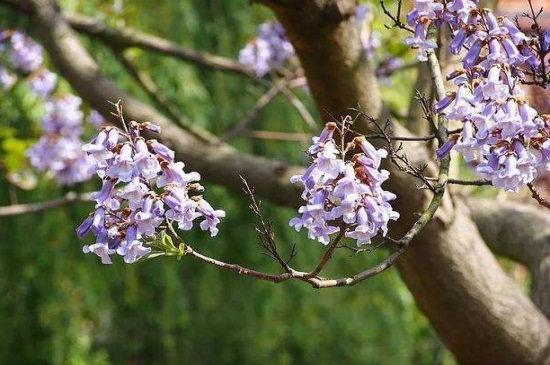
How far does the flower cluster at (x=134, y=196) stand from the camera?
1.37 m

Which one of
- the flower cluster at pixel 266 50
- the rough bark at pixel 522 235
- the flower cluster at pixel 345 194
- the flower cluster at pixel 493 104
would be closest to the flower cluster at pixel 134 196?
the flower cluster at pixel 345 194

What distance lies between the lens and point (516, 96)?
1385 millimetres

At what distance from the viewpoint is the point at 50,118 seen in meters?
3.63

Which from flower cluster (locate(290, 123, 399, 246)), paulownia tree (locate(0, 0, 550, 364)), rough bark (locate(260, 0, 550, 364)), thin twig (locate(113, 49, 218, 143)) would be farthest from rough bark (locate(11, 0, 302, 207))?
flower cluster (locate(290, 123, 399, 246))

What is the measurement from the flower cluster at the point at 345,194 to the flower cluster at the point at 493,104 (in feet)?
0.54

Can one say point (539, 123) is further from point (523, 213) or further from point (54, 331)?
point (54, 331)

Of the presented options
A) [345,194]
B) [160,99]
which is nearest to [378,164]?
[345,194]

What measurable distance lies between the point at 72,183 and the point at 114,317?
900 millimetres

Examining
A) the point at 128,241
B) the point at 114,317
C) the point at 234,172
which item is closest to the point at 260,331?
the point at 114,317

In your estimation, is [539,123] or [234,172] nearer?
[539,123]

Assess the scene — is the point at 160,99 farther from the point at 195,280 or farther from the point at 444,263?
the point at 444,263

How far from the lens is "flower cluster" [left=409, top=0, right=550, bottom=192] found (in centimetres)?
137

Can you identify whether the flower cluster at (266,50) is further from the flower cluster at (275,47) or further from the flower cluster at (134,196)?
the flower cluster at (134,196)

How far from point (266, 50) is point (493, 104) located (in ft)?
7.76
